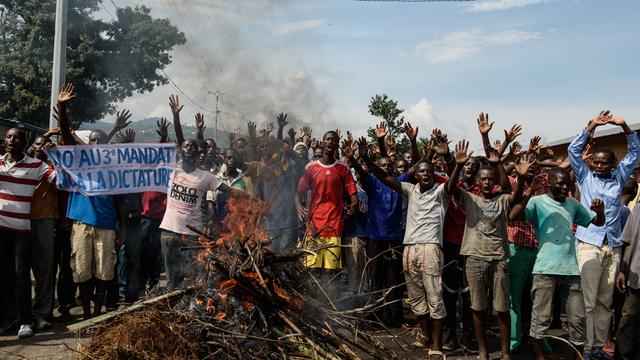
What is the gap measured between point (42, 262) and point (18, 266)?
0.29m

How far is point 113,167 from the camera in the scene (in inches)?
288

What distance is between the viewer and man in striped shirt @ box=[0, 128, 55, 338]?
21.0 feet

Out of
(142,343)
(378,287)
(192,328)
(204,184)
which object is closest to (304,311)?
(192,328)

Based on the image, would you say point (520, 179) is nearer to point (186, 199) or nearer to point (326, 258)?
Result: point (326, 258)

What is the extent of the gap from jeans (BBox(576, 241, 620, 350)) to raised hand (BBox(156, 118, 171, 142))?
5.48 m

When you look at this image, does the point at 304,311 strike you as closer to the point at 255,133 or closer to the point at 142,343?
the point at 142,343

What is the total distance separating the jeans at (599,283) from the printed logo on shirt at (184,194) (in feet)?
14.2

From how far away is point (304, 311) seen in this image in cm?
490

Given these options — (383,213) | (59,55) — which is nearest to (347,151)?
(383,213)

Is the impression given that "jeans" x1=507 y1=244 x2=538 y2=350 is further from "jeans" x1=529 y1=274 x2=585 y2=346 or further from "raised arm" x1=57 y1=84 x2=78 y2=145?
"raised arm" x1=57 y1=84 x2=78 y2=145

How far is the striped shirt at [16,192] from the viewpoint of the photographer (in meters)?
6.39

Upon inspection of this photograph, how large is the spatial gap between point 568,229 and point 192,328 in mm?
3725

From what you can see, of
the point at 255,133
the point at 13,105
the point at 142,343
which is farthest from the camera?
the point at 13,105

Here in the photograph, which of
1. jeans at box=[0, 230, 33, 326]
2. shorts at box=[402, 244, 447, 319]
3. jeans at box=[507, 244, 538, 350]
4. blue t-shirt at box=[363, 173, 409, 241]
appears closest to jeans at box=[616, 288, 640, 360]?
jeans at box=[507, 244, 538, 350]
